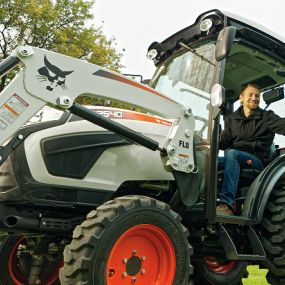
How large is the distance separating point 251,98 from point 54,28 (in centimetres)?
1518

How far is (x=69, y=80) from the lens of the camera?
3766 millimetres

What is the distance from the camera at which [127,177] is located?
13.7 ft

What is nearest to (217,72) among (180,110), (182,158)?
(180,110)

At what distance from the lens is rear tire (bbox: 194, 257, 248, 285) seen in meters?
5.61

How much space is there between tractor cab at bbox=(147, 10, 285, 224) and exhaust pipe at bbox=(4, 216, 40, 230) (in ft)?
4.34

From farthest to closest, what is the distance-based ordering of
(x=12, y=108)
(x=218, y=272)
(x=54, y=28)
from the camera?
(x=54, y=28) < (x=218, y=272) < (x=12, y=108)

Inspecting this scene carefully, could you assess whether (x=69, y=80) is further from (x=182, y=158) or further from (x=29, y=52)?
(x=182, y=158)

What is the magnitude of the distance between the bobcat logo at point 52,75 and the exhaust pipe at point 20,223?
97cm

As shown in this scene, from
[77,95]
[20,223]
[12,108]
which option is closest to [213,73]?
[77,95]

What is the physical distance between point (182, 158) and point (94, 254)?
3.86 feet

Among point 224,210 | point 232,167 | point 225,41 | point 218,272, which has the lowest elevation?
point 218,272

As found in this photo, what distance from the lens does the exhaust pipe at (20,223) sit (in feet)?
12.2

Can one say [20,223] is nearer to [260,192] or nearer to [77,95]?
[77,95]

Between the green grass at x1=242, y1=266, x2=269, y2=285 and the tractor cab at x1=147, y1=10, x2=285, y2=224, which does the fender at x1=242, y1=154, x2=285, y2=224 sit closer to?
the tractor cab at x1=147, y1=10, x2=285, y2=224
